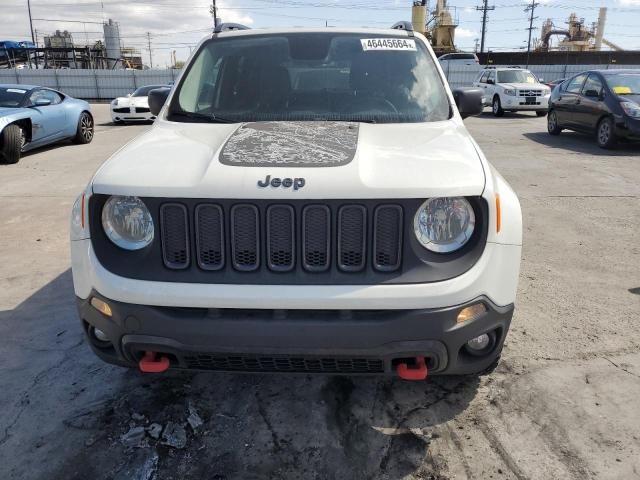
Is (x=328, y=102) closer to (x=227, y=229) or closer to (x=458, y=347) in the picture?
(x=227, y=229)

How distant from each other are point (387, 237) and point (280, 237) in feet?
1.44

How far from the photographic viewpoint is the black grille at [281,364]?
231cm

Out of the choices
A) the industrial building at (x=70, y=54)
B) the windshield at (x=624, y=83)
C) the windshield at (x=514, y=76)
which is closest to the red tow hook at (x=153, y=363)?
the windshield at (x=624, y=83)

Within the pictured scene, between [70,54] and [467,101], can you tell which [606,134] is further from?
[70,54]

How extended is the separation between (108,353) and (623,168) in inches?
379

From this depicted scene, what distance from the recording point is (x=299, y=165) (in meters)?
2.35

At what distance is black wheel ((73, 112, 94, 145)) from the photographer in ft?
42.1

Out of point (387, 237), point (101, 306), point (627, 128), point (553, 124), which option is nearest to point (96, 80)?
point (553, 124)

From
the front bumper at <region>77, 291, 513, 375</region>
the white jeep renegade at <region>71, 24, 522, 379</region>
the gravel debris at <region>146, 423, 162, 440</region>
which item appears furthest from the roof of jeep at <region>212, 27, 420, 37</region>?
the gravel debris at <region>146, 423, 162, 440</region>

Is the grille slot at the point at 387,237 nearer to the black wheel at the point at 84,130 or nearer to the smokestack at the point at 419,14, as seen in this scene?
the black wheel at the point at 84,130

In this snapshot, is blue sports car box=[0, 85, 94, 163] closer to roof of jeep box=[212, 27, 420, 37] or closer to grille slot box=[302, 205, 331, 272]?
roof of jeep box=[212, 27, 420, 37]

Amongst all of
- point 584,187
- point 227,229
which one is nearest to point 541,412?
point 227,229

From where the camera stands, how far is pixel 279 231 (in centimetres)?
228

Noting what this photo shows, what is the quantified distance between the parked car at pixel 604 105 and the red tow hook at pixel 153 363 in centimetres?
1104
